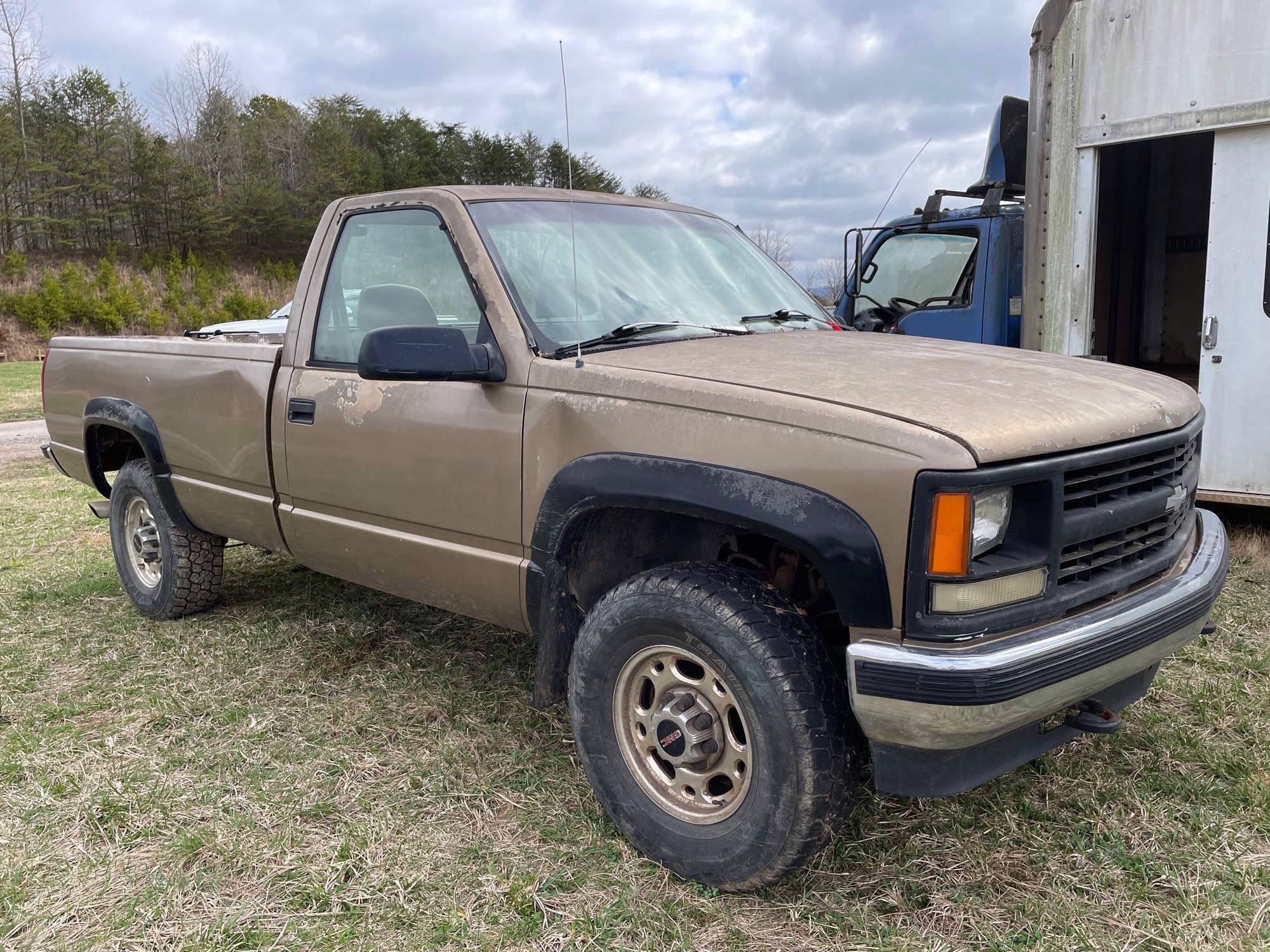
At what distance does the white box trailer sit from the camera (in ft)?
16.8

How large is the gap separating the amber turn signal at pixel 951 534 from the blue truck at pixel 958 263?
4.50 meters

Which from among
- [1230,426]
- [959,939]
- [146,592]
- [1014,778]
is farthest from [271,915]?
[1230,426]

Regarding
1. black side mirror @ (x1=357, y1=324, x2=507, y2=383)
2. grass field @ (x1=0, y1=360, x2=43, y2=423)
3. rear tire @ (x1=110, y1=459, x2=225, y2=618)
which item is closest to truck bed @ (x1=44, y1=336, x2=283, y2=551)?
rear tire @ (x1=110, y1=459, x2=225, y2=618)

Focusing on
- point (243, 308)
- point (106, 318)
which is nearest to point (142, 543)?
point (106, 318)

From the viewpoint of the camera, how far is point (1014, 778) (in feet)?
10.4

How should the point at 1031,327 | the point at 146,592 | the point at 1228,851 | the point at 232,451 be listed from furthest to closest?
the point at 1031,327, the point at 146,592, the point at 232,451, the point at 1228,851

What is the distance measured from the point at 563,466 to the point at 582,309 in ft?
2.10

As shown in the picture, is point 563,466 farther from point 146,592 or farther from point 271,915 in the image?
point 146,592

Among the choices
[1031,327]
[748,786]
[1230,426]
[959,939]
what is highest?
[1031,327]

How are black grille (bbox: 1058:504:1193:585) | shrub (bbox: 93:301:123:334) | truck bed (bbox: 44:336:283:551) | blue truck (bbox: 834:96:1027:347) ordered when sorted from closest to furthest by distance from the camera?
1. black grille (bbox: 1058:504:1193:585)
2. truck bed (bbox: 44:336:283:551)
3. blue truck (bbox: 834:96:1027:347)
4. shrub (bbox: 93:301:123:334)

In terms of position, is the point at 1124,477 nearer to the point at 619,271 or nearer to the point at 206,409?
the point at 619,271

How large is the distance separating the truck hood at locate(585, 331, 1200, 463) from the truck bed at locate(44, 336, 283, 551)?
68.2 inches

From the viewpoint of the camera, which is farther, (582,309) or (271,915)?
(582,309)

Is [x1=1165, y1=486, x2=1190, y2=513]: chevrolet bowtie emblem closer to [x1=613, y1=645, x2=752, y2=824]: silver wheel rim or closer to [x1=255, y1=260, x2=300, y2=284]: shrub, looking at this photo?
[x1=613, y1=645, x2=752, y2=824]: silver wheel rim
